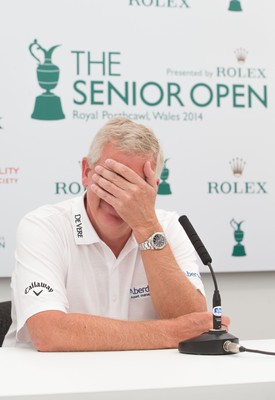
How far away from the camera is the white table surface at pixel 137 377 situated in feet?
3.12

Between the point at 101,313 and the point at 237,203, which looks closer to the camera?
the point at 101,313

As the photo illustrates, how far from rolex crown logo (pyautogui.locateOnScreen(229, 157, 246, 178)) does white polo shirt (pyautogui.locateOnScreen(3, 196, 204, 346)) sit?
0.91 m

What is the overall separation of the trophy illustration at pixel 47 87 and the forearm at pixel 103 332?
3.79 feet

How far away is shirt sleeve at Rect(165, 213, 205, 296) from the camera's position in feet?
6.11

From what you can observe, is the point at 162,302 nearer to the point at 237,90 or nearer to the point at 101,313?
the point at 101,313

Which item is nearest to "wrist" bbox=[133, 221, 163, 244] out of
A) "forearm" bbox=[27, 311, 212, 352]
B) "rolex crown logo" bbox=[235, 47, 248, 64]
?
"forearm" bbox=[27, 311, 212, 352]

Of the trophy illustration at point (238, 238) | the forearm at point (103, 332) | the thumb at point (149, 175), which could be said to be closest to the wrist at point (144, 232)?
the thumb at point (149, 175)

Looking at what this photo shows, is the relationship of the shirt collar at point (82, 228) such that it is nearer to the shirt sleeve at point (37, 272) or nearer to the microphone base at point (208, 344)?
the shirt sleeve at point (37, 272)

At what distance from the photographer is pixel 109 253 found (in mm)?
1785

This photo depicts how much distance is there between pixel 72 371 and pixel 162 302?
0.62 metres

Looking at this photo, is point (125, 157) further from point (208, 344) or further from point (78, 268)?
point (208, 344)

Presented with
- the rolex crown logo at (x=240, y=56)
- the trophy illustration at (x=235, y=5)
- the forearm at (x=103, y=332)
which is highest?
the trophy illustration at (x=235, y=5)

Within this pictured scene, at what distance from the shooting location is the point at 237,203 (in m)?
2.70

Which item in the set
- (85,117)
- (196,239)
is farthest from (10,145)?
(196,239)
